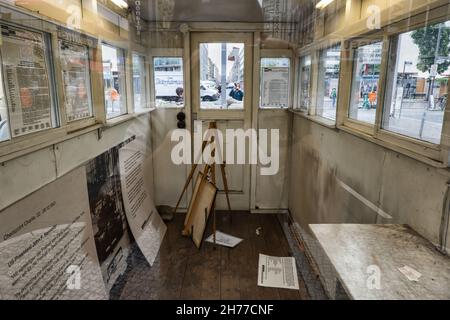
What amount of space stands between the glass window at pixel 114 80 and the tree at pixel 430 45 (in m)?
1.69

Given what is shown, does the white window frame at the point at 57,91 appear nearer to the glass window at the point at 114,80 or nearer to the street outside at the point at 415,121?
the glass window at the point at 114,80

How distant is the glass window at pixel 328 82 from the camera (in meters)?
2.03

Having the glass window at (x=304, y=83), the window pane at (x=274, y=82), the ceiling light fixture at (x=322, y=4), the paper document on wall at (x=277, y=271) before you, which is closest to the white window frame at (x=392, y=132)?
the ceiling light fixture at (x=322, y=4)

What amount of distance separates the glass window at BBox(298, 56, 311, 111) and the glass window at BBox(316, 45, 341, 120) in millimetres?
253

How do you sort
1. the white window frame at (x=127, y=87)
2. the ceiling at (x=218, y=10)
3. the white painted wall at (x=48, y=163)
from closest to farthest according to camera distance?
the white painted wall at (x=48, y=163), the white window frame at (x=127, y=87), the ceiling at (x=218, y=10)

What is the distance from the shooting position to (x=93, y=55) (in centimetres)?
186

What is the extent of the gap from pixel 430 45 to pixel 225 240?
6.62ft

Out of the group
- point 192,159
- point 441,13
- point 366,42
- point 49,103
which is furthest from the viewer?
point 192,159

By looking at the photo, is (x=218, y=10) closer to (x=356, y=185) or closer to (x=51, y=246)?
(x=356, y=185)

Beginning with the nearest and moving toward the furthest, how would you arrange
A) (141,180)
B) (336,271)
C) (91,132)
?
1. (336,271)
2. (91,132)
3. (141,180)

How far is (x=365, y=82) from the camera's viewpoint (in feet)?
5.56
